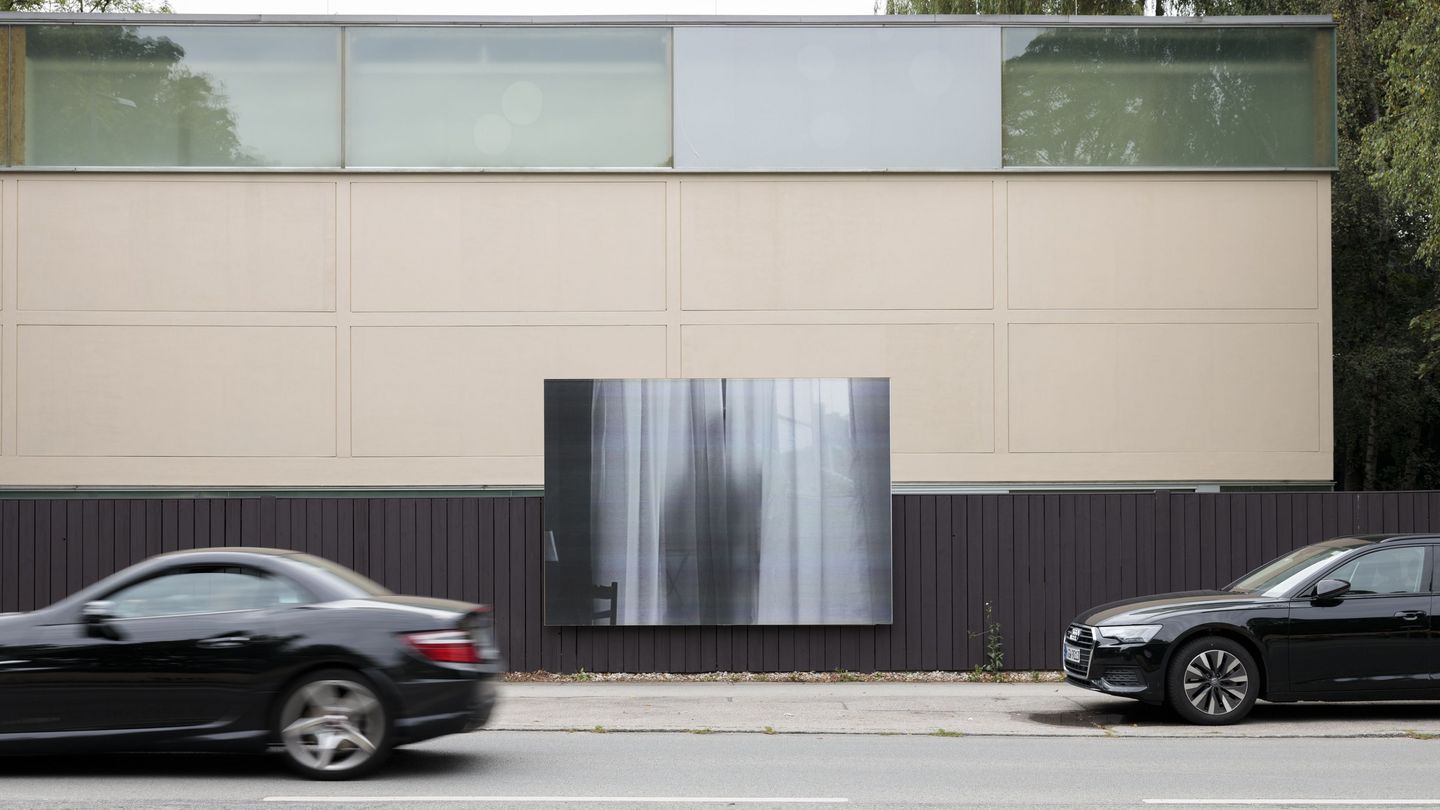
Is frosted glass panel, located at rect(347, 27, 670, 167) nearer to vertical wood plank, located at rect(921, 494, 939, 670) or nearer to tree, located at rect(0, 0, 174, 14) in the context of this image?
vertical wood plank, located at rect(921, 494, 939, 670)

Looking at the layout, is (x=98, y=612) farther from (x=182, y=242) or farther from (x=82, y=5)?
(x=82, y=5)

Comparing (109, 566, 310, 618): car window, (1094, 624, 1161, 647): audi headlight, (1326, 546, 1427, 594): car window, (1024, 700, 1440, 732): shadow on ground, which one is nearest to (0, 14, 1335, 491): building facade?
(1024, 700, 1440, 732): shadow on ground

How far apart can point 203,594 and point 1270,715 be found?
8.57m

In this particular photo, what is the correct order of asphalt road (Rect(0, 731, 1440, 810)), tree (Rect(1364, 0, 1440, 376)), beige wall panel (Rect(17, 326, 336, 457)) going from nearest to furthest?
1. asphalt road (Rect(0, 731, 1440, 810))
2. tree (Rect(1364, 0, 1440, 376))
3. beige wall panel (Rect(17, 326, 336, 457))

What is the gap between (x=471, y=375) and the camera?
17016 millimetres

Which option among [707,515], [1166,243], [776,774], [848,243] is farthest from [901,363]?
[776,774]

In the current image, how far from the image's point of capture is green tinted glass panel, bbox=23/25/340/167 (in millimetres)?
17000

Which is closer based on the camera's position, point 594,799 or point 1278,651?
point 594,799

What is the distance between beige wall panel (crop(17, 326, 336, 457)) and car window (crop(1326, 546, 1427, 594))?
11.6m

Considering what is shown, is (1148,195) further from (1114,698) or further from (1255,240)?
(1114,698)

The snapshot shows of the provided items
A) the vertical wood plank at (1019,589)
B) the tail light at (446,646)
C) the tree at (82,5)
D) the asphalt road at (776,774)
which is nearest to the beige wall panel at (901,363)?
the vertical wood plank at (1019,589)

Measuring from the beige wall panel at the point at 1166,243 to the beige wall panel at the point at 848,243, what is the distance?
23.9 inches

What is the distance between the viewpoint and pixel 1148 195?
56.9 feet

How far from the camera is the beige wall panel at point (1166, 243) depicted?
680 inches
